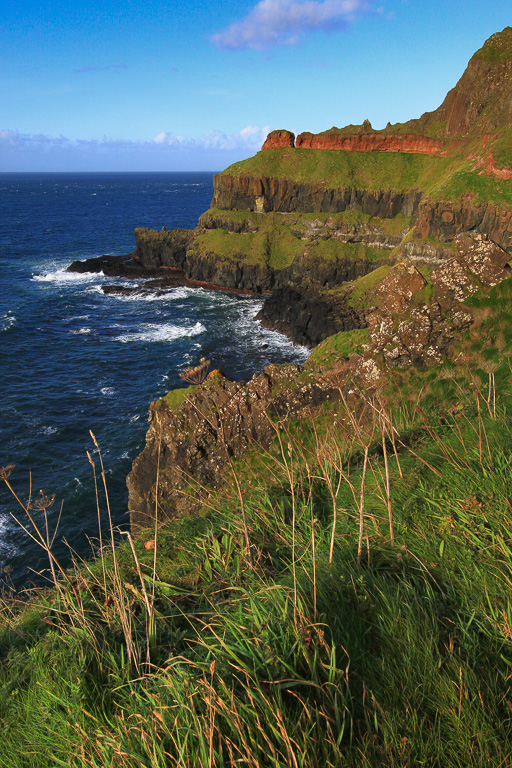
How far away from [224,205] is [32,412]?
50496 mm

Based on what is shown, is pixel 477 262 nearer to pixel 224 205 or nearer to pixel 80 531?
pixel 80 531

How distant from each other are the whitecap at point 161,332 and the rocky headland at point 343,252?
741 cm

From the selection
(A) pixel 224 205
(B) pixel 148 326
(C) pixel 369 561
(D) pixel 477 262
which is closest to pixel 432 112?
(A) pixel 224 205

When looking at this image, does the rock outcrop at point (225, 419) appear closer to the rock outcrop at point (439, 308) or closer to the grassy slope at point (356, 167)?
the rock outcrop at point (439, 308)

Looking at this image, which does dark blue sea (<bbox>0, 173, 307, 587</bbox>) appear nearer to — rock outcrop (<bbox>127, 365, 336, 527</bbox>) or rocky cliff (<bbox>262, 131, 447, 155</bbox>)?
rock outcrop (<bbox>127, 365, 336, 527</bbox>)

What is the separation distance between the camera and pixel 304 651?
9.88 feet

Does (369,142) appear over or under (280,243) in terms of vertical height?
over

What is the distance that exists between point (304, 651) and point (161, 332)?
44.7 meters

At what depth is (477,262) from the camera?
14898 millimetres

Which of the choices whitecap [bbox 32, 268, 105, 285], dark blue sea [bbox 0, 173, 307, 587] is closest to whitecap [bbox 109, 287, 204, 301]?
dark blue sea [bbox 0, 173, 307, 587]

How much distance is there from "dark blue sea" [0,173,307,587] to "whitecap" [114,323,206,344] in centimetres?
11

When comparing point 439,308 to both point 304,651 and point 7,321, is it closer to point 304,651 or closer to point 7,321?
point 304,651

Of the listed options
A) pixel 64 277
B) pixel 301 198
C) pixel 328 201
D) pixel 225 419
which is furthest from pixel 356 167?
pixel 225 419

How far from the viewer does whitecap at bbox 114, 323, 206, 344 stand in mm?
44562
